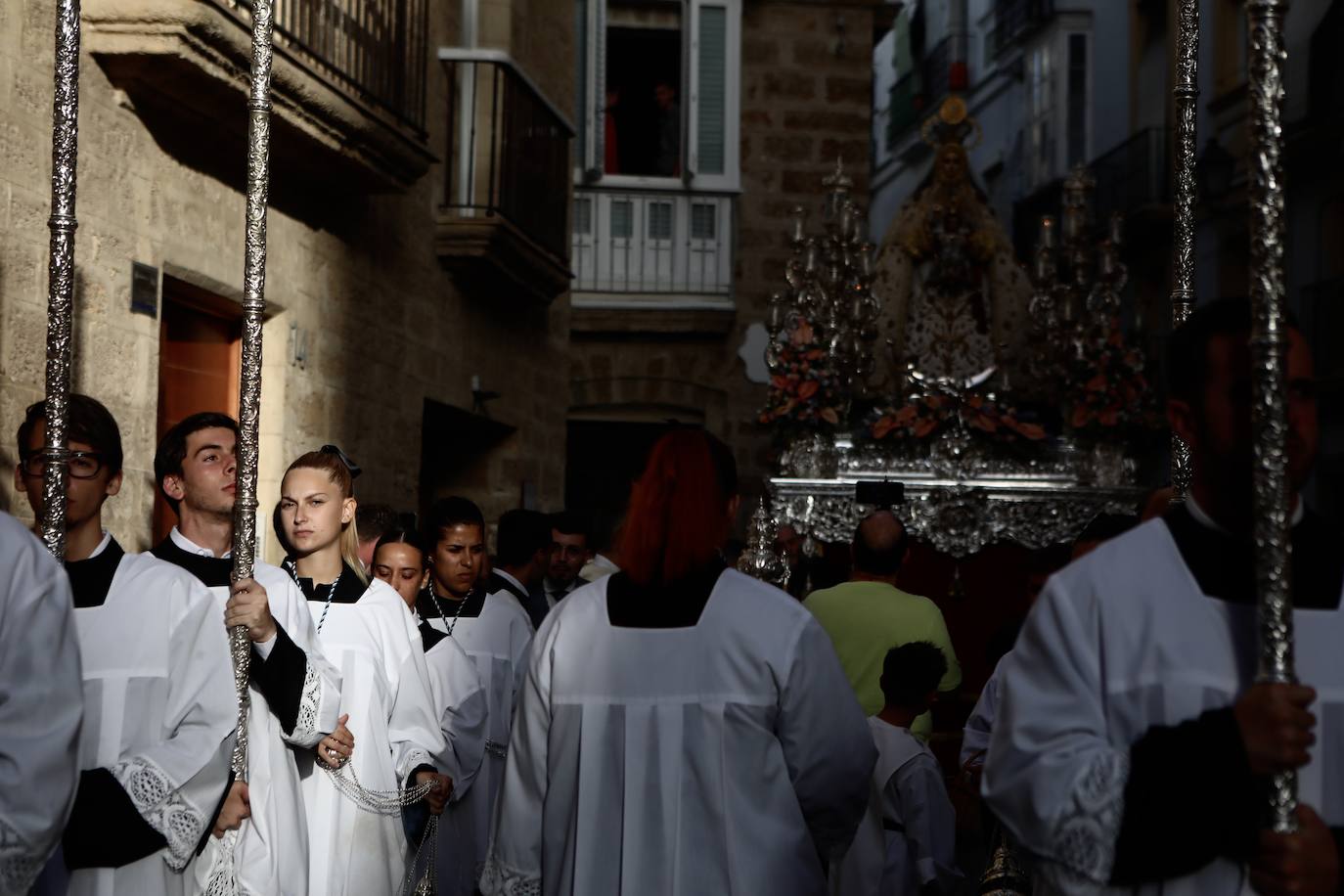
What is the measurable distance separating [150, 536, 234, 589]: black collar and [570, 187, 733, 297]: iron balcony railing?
1437cm

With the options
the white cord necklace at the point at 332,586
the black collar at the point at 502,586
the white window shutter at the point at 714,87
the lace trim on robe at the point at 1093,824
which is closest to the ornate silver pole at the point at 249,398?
the white cord necklace at the point at 332,586

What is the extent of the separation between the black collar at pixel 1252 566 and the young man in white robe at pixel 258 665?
2.46m

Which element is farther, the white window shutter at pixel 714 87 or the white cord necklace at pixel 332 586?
the white window shutter at pixel 714 87

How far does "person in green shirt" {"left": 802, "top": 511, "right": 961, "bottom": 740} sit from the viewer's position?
6.49 metres

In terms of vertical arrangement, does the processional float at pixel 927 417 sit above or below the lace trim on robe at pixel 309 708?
above

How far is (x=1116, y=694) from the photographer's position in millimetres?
2910

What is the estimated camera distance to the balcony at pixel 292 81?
7.52m

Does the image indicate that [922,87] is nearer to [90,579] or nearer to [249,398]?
[249,398]

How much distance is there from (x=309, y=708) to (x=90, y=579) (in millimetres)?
1038

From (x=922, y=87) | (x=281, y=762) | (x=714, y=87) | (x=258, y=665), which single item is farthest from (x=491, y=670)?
(x=922, y=87)

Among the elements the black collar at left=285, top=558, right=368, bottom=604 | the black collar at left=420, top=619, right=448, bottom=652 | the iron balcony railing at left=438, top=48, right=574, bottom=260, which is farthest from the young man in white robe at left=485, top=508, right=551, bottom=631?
the iron balcony railing at left=438, top=48, right=574, bottom=260

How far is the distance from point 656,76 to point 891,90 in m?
14.7

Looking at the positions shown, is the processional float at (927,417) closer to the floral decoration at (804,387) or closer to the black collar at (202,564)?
the floral decoration at (804,387)

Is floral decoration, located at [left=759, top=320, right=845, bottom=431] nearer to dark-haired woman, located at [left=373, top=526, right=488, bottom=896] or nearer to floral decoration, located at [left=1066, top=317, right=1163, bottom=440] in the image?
floral decoration, located at [left=1066, top=317, right=1163, bottom=440]
